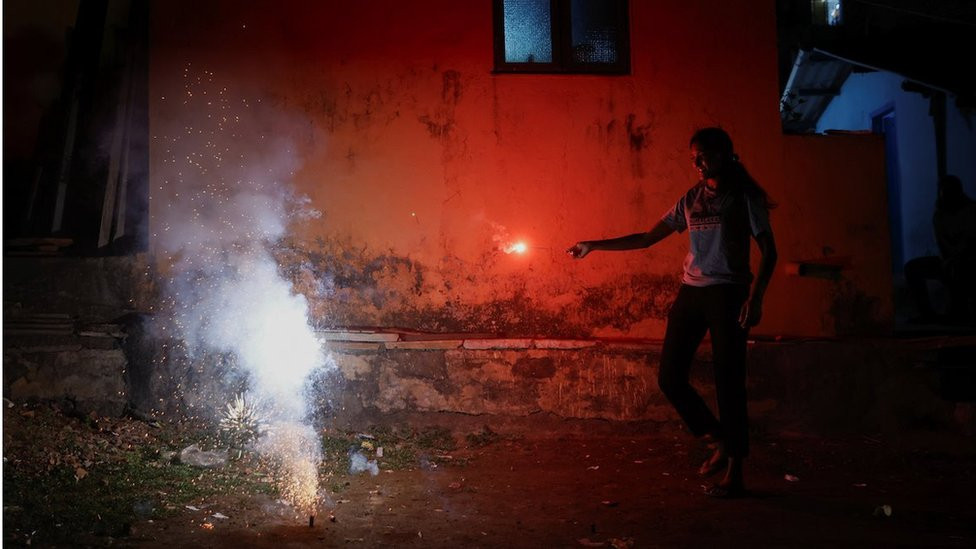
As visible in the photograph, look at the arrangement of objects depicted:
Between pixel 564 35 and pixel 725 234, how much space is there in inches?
110

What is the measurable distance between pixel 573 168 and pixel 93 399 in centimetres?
437

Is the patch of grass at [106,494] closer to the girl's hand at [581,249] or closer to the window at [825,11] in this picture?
the girl's hand at [581,249]

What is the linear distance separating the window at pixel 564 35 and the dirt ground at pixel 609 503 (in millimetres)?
3176

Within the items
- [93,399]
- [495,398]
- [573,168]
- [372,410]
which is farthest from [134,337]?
[573,168]

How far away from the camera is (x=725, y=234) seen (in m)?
4.86

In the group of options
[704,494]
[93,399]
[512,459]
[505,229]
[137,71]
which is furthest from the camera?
[137,71]

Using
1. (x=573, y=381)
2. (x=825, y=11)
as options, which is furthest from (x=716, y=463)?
(x=825, y=11)

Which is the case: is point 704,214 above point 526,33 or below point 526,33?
below

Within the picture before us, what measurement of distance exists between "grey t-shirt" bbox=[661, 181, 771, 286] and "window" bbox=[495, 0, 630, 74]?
2.33m

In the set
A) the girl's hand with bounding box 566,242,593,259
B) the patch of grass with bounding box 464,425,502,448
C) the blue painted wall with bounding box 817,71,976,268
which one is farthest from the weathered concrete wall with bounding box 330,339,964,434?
the blue painted wall with bounding box 817,71,976,268

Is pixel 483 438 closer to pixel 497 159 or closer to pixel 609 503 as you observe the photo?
pixel 609 503

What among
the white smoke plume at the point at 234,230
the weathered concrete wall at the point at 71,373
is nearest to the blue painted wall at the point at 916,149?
the white smoke plume at the point at 234,230

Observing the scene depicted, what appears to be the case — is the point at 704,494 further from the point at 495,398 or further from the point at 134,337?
the point at 134,337

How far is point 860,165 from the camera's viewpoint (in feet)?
22.6
